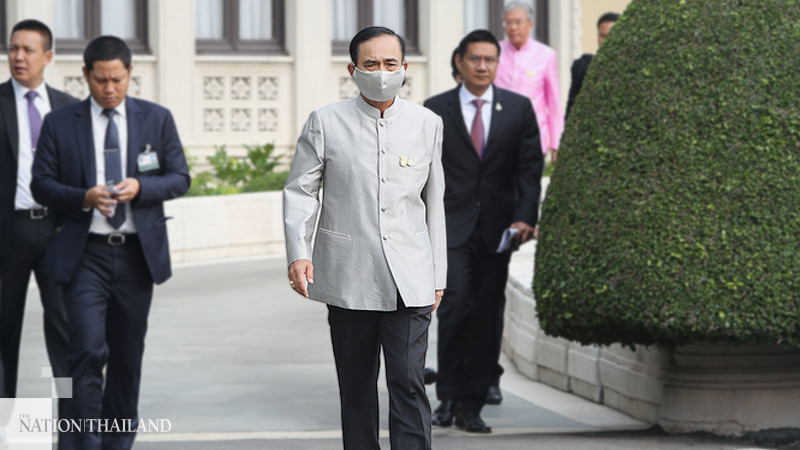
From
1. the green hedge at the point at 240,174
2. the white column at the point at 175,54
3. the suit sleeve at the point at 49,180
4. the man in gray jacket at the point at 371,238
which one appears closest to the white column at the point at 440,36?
the green hedge at the point at 240,174

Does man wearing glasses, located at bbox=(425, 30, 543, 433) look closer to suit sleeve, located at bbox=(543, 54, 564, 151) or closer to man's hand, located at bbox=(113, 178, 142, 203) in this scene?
man's hand, located at bbox=(113, 178, 142, 203)

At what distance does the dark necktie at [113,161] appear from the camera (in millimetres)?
6027

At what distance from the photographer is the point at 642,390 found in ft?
23.0

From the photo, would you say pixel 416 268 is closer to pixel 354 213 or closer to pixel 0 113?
pixel 354 213

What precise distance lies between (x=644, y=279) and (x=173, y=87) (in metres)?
12.4

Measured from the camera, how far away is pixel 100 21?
58.9 feet

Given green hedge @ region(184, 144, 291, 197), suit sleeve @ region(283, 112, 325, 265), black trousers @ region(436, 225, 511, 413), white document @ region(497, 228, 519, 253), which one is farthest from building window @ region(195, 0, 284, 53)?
suit sleeve @ region(283, 112, 325, 265)

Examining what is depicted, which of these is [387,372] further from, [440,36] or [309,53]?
[440,36]

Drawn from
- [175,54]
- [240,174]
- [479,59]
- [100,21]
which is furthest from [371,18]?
[479,59]

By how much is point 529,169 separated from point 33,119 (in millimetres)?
2694

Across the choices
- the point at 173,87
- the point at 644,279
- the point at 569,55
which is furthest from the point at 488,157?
the point at 569,55

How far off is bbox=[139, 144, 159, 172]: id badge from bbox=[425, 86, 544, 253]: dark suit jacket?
5.51 feet

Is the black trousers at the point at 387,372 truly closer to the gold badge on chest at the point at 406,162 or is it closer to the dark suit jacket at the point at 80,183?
the gold badge on chest at the point at 406,162

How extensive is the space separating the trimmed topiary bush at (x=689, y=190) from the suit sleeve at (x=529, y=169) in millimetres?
590
